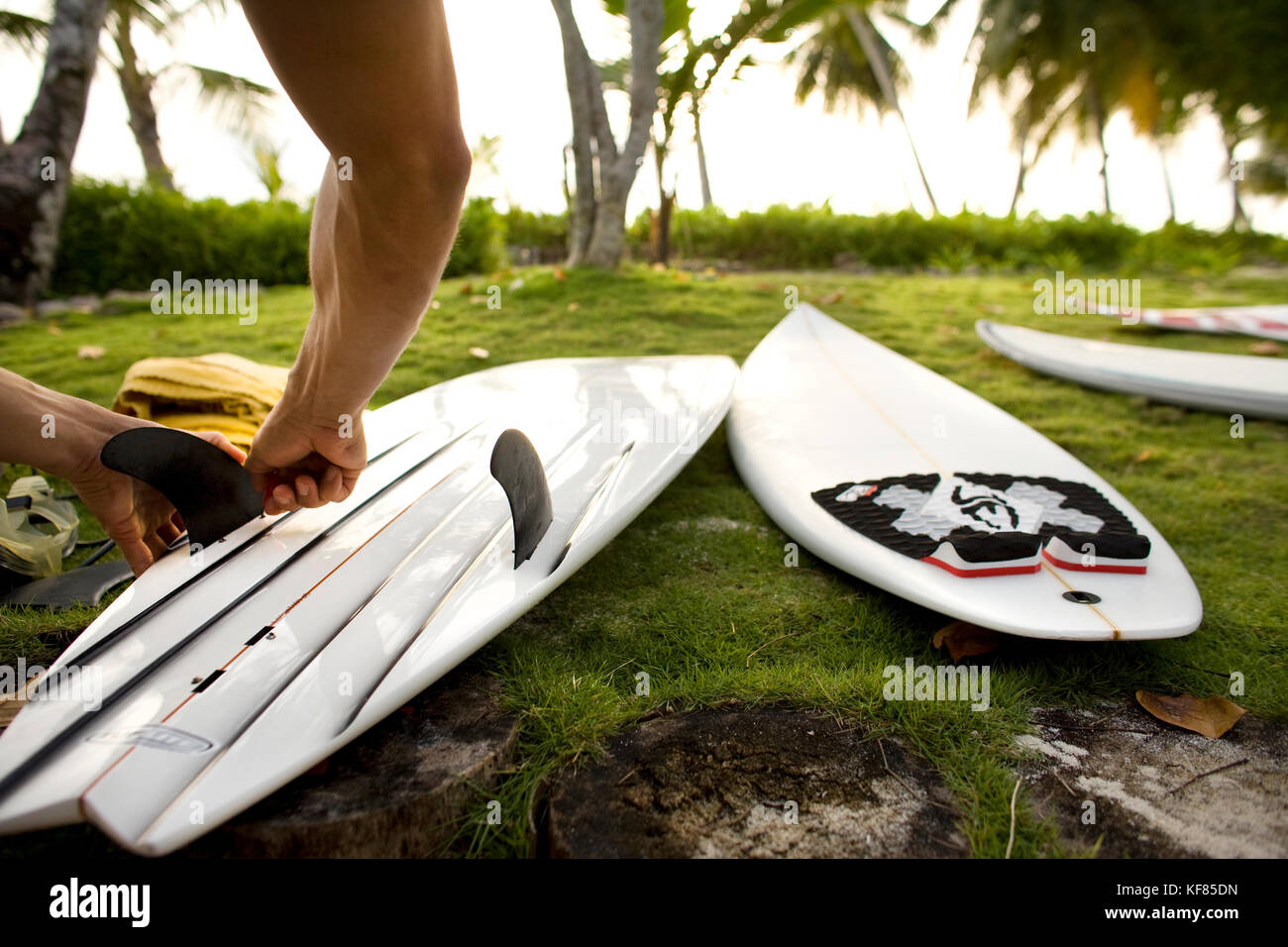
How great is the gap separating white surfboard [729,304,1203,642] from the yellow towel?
5.49ft

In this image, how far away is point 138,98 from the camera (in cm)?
984

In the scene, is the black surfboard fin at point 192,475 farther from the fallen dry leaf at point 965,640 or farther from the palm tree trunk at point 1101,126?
the palm tree trunk at point 1101,126

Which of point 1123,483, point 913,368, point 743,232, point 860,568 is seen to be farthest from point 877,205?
point 860,568

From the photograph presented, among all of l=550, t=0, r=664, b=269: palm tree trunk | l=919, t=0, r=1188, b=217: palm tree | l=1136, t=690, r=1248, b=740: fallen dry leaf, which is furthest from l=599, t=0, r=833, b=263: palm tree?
l=919, t=0, r=1188, b=217: palm tree

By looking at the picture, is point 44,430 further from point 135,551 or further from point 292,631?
point 292,631

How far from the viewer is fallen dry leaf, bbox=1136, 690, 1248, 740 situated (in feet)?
4.17

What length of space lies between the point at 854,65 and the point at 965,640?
20114mm

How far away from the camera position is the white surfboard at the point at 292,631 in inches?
36.0

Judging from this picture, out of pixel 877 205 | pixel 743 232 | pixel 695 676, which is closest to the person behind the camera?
pixel 695 676

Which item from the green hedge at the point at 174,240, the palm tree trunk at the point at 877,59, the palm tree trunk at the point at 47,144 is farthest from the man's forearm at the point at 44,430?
the palm tree trunk at the point at 877,59

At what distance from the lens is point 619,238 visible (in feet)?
17.9
